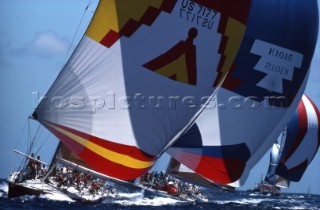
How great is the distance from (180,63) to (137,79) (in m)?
1.69

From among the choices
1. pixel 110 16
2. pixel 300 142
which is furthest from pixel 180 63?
pixel 300 142

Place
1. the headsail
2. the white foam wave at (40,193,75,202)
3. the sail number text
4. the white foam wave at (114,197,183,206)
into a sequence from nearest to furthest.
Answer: the sail number text → the white foam wave at (40,193,75,202) → the white foam wave at (114,197,183,206) → the headsail

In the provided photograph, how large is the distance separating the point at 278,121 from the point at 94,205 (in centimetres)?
1004

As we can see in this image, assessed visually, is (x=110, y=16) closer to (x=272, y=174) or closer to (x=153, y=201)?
(x=153, y=201)

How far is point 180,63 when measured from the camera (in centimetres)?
2302

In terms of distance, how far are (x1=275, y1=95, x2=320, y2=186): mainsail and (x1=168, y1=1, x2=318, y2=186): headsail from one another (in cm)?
1233

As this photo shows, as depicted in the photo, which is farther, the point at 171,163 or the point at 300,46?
the point at 171,163

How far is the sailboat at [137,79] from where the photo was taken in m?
21.3

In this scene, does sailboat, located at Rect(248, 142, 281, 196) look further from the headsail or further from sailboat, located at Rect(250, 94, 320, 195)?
the headsail

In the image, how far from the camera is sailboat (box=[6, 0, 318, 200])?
69.9 ft

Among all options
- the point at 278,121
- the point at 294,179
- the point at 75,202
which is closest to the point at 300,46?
the point at 278,121

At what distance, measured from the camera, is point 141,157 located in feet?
74.6

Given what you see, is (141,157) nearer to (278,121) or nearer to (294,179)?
(278,121)

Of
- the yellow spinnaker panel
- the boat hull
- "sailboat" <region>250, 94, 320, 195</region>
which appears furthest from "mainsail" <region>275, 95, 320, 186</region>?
the yellow spinnaker panel
